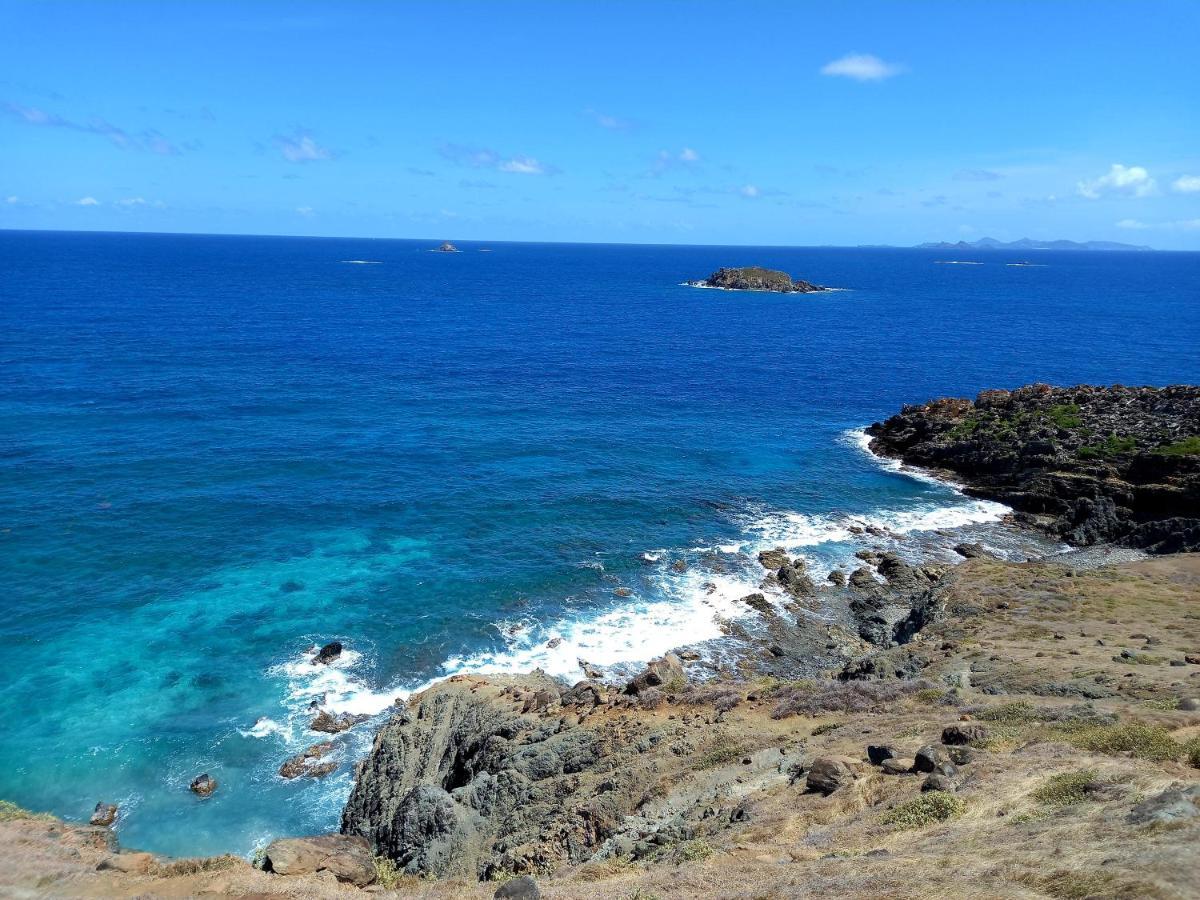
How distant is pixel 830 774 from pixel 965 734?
17.4ft

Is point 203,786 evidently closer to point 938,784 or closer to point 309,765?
point 309,765

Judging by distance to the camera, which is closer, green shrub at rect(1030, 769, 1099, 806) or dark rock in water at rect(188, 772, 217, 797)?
green shrub at rect(1030, 769, 1099, 806)

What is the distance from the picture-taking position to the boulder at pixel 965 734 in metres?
24.2

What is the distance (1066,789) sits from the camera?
762 inches

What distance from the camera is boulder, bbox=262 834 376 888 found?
22969 mm

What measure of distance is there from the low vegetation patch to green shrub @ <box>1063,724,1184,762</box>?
7286 millimetres

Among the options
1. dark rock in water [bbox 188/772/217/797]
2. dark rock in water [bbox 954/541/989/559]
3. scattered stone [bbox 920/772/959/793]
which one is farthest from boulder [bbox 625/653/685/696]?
dark rock in water [bbox 954/541/989/559]

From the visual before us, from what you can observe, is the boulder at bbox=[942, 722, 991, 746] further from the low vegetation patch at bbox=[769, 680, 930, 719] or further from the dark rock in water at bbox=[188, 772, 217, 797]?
the dark rock in water at bbox=[188, 772, 217, 797]

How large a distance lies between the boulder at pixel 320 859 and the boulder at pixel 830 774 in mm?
14933

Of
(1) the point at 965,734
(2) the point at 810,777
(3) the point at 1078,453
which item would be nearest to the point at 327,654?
(2) the point at 810,777

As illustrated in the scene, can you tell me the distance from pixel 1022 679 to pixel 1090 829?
50.3ft

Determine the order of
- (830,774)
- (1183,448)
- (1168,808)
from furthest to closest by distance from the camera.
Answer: (1183,448), (830,774), (1168,808)

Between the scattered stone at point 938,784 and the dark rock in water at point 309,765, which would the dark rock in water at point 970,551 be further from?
the dark rock in water at point 309,765

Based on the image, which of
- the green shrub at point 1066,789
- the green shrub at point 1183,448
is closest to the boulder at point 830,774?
the green shrub at point 1066,789
